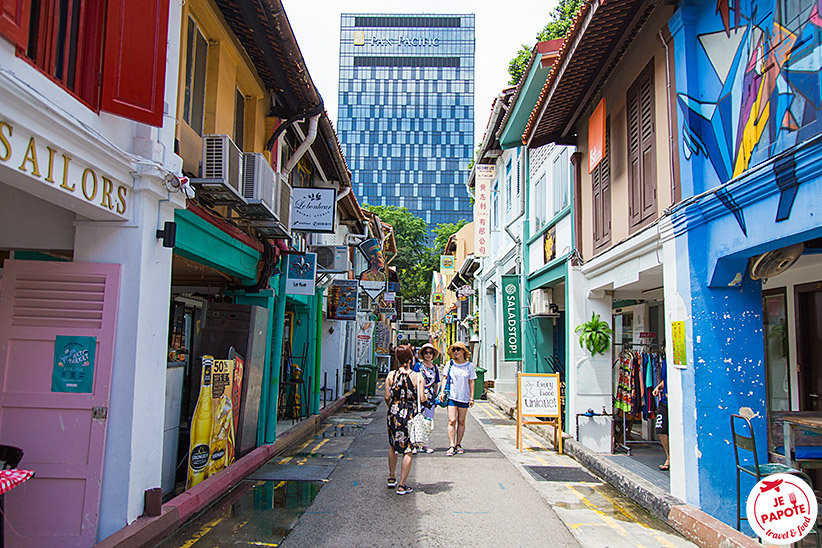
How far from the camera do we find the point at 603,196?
9586 millimetres

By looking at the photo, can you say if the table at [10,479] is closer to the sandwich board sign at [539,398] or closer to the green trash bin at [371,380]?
the sandwich board sign at [539,398]

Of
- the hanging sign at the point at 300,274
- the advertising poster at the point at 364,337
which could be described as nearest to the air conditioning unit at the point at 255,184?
the hanging sign at the point at 300,274

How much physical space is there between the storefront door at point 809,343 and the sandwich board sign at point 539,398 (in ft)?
12.1

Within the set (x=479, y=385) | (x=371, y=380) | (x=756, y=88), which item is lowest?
(x=479, y=385)

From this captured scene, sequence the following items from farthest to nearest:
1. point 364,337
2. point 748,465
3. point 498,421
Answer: point 364,337, point 498,421, point 748,465

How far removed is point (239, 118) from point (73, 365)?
490 cm

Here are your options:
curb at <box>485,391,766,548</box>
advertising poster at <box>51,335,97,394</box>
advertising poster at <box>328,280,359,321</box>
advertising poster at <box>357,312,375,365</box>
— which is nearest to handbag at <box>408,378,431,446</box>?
curb at <box>485,391,766,548</box>

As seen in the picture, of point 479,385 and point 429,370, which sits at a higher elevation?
point 429,370

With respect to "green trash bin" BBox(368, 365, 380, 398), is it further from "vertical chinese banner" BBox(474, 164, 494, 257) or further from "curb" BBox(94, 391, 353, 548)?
"curb" BBox(94, 391, 353, 548)

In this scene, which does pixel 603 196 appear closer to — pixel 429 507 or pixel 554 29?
pixel 429 507

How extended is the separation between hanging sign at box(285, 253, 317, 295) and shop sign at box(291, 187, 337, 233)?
818 millimetres

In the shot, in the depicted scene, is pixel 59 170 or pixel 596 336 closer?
pixel 59 170

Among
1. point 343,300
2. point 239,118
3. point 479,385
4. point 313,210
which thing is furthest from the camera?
point 479,385

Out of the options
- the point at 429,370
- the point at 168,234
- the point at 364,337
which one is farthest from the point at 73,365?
the point at 364,337
